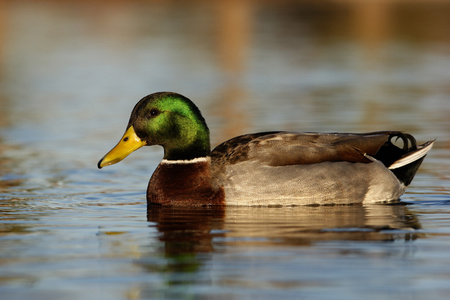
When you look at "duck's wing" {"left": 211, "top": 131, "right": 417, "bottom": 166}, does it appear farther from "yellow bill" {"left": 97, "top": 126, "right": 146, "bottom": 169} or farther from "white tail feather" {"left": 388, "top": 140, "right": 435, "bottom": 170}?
"yellow bill" {"left": 97, "top": 126, "right": 146, "bottom": 169}

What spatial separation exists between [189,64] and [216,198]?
50.4 feet

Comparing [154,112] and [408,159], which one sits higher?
[154,112]

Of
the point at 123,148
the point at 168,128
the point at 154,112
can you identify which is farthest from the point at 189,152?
the point at 123,148

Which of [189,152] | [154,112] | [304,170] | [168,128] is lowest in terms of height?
[304,170]

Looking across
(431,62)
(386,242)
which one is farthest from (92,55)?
(386,242)

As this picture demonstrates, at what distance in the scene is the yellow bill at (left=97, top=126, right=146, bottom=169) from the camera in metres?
9.29

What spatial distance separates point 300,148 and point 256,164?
17.7 inches

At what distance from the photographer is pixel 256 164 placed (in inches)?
368

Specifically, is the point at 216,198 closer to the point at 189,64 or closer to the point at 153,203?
the point at 153,203

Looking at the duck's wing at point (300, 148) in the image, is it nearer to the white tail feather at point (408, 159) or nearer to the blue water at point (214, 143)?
the white tail feather at point (408, 159)

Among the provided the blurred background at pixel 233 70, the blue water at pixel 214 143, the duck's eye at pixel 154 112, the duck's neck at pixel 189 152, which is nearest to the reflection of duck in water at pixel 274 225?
the blue water at pixel 214 143

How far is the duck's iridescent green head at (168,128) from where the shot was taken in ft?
31.1

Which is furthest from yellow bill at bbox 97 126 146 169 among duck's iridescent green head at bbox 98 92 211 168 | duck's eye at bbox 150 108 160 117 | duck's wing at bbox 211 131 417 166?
duck's wing at bbox 211 131 417 166

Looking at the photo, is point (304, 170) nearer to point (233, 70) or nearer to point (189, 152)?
point (189, 152)
